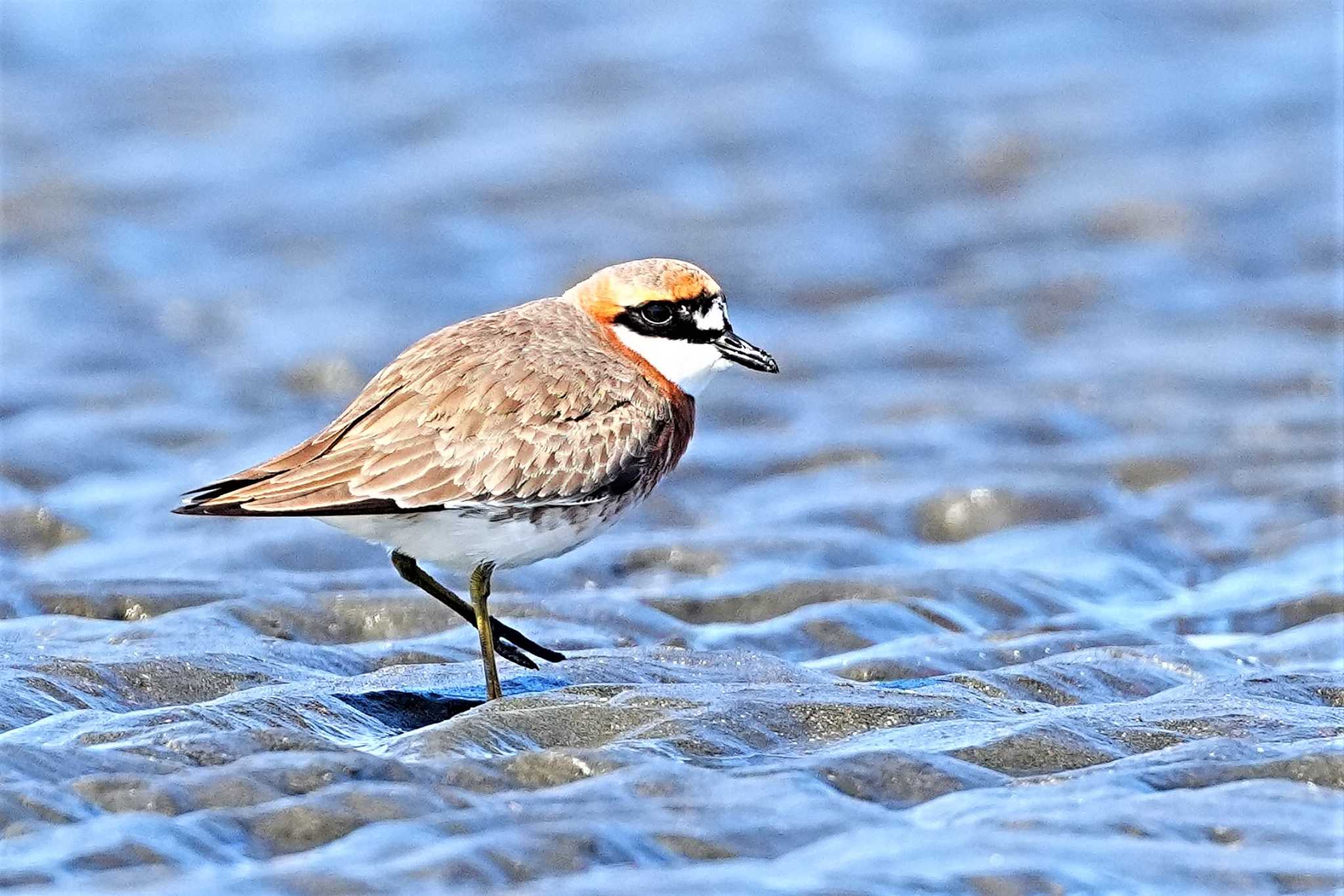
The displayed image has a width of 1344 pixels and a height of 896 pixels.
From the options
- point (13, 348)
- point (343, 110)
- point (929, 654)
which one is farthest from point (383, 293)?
point (929, 654)

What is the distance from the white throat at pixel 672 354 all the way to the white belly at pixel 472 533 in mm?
696

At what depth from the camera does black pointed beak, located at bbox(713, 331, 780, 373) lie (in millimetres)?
7758

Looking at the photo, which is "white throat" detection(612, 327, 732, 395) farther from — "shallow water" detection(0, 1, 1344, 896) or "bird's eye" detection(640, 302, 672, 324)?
"shallow water" detection(0, 1, 1344, 896)

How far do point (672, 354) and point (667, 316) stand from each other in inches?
5.7

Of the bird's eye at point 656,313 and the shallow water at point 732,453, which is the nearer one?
the shallow water at point 732,453

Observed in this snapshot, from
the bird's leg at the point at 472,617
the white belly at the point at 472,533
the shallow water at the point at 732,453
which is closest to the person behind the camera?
the shallow water at the point at 732,453

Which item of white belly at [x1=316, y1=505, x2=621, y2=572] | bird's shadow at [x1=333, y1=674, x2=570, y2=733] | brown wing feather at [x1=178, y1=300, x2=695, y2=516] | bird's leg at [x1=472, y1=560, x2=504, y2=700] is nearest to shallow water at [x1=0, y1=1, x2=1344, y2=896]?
bird's shadow at [x1=333, y1=674, x2=570, y2=733]

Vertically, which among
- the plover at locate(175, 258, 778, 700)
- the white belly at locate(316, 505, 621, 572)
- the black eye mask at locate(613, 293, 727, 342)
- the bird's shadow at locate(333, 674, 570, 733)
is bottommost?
the bird's shadow at locate(333, 674, 570, 733)

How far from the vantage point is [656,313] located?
7688mm

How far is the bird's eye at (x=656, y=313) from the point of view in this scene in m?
7.67

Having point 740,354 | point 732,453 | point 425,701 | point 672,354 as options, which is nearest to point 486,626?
point 425,701

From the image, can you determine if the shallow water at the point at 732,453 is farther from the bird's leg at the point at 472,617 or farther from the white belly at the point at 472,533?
the white belly at the point at 472,533

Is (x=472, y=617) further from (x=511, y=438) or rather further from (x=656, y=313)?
(x=656, y=313)

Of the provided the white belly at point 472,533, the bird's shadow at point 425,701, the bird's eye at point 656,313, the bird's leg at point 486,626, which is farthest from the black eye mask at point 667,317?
the bird's shadow at point 425,701
